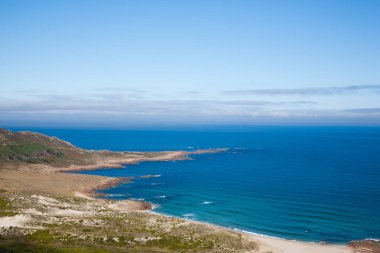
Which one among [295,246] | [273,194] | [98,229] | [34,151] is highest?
[34,151]

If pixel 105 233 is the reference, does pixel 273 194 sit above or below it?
below

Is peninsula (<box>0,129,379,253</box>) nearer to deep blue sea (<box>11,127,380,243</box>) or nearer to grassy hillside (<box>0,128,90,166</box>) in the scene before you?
deep blue sea (<box>11,127,380,243</box>)

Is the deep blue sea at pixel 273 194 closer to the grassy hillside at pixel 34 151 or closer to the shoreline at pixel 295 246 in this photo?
the shoreline at pixel 295 246

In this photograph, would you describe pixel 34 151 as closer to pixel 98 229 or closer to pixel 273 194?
pixel 273 194

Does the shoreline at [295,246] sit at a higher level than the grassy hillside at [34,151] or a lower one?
lower

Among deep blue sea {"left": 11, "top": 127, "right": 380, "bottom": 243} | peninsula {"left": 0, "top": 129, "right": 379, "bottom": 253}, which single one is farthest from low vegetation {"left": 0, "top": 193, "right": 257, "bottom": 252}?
deep blue sea {"left": 11, "top": 127, "right": 380, "bottom": 243}

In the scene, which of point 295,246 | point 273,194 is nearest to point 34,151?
point 273,194

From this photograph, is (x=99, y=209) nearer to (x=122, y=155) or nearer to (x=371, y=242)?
(x=371, y=242)

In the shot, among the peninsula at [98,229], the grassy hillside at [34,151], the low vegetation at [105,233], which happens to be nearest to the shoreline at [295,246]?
the peninsula at [98,229]

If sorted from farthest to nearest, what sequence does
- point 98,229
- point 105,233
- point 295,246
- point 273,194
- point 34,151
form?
point 34,151, point 273,194, point 98,229, point 295,246, point 105,233

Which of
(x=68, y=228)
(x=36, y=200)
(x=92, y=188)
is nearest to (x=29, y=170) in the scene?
(x=92, y=188)

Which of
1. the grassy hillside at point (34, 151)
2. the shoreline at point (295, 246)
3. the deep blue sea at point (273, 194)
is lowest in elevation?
the shoreline at point (295, 246)
